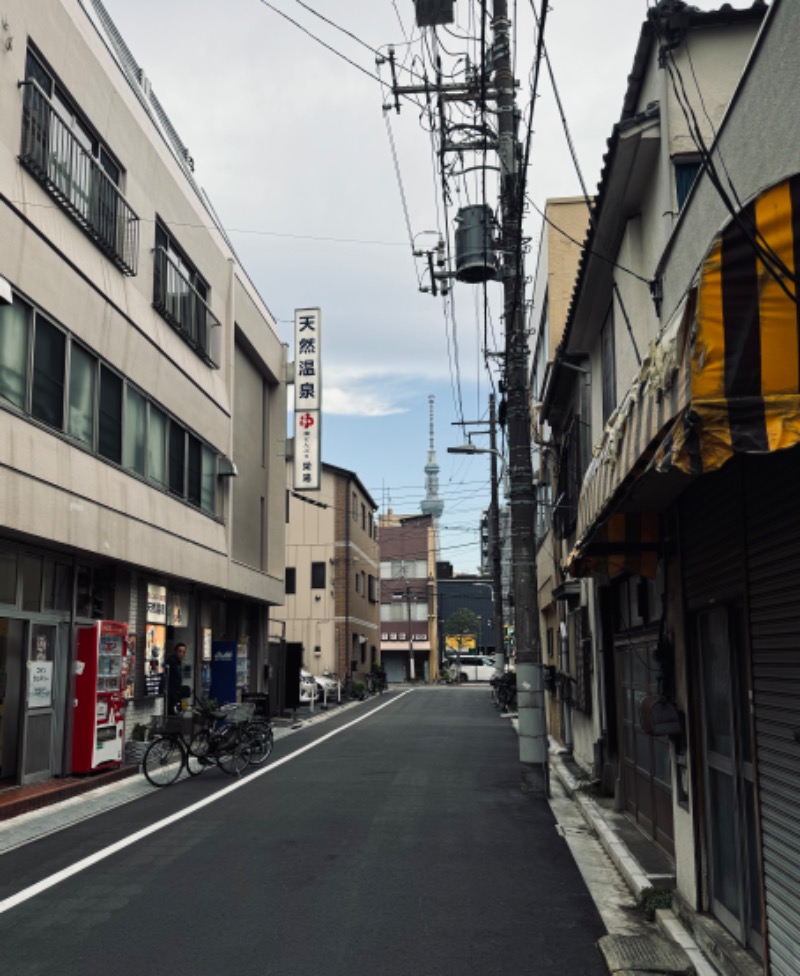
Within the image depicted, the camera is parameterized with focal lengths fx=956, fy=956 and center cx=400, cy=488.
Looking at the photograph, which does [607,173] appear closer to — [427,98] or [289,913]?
[427,98]

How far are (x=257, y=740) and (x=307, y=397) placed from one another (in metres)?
12.5

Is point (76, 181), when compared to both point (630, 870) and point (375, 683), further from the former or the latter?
point (375, 683)

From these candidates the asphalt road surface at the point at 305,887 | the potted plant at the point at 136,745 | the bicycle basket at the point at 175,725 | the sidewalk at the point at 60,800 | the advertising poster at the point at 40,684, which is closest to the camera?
the asphalt road surface at the point at 305,887

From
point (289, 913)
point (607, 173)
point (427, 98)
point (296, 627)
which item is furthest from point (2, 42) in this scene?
point (296, 627)

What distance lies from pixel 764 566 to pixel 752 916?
2.14 m

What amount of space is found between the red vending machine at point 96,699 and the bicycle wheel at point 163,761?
86cm

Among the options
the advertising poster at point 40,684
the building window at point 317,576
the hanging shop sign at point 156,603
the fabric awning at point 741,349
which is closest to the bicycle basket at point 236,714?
the advertising poster at point 40,684

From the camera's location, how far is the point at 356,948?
632 cm

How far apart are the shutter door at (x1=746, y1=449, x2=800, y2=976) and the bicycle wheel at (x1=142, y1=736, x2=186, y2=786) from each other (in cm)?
1050

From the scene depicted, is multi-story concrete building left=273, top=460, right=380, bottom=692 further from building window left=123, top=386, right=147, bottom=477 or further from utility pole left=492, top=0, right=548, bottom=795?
utility pole left=492, top=0, right=548, bottom=795

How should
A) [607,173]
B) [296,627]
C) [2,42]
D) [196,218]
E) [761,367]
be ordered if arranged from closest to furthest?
[761,367]
[607,173]
[2,42]
[196,218]
[296,627]

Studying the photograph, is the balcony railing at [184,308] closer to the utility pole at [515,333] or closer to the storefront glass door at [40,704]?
the utility pole at [515,333]

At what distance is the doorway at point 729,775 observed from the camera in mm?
5676

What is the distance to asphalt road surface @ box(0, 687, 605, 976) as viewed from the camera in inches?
242
